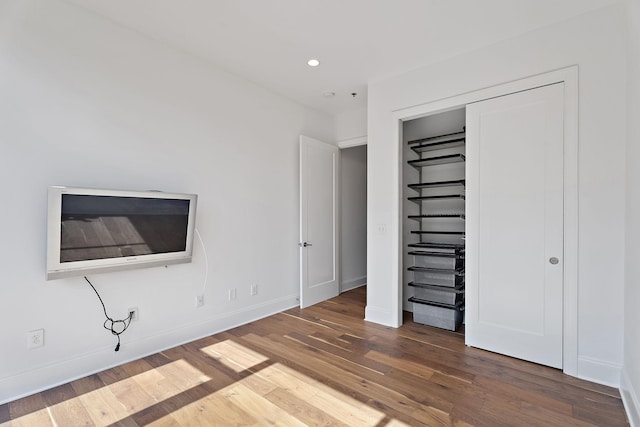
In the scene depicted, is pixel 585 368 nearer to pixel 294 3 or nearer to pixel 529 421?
pixel 529 421

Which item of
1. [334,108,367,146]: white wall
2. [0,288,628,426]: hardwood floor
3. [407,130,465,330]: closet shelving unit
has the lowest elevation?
[0,288,628,426]: hardwood floor

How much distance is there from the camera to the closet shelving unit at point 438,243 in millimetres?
3391

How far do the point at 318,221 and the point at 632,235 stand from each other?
3093mm

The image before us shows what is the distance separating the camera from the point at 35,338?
84.4 inches

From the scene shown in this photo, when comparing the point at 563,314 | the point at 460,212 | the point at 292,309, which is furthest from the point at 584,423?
the point at 292,309

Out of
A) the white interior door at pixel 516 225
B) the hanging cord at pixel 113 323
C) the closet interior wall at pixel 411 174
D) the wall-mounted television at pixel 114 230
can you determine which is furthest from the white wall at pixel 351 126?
the hanging cord at pixel 113 323

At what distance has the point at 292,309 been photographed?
4.03 m

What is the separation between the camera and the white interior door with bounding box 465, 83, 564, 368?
8.20 ft

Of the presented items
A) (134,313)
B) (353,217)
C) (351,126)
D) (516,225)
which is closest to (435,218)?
(516,225)

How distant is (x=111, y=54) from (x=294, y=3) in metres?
1.56

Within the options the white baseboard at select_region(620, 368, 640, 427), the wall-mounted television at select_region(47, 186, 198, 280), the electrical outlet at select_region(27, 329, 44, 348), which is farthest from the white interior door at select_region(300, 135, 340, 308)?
the white baseboard at select_region(620, 368, 640, 427)

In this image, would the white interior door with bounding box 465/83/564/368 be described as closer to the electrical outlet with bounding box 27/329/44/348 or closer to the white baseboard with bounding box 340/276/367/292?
the white baseboard with bounding box 340/276/367/292

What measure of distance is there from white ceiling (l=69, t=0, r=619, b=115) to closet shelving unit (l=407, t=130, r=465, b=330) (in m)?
1.07

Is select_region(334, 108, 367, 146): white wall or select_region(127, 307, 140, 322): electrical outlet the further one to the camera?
select_region(334, 108, 367, 146): white wall
